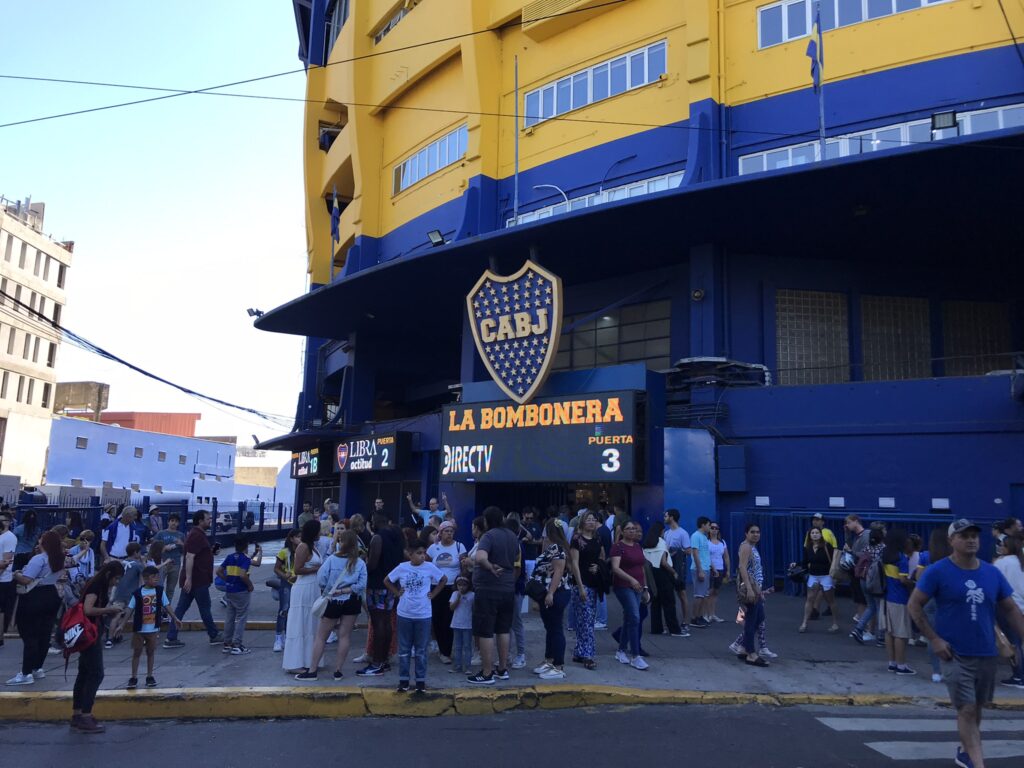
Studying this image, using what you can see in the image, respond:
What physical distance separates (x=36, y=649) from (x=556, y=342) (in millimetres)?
11850

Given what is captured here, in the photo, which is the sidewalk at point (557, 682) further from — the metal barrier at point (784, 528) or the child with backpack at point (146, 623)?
the metal barrier at point (784, 528)

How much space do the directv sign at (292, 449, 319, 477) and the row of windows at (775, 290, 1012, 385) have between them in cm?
1972

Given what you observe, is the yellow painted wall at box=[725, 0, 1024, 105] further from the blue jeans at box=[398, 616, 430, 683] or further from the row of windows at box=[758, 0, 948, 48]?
the blue jeans at box=[398, 616, 430, 683]

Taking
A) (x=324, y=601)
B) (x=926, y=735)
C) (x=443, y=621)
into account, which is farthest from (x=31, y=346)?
(x=926, y=735)

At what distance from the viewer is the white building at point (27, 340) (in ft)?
181

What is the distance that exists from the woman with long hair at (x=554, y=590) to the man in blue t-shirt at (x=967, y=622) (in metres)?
3.80

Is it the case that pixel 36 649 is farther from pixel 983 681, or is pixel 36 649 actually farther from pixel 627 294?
pixel 627 294

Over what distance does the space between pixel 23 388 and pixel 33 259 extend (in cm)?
978

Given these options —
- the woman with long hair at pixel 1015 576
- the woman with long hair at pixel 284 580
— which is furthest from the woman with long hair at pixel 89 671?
the woman with long hair at pixel 1015 576

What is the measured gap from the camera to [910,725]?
7219 millimetres

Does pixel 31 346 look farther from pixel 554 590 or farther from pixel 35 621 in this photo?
pixel 554 590

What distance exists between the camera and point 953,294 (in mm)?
19672

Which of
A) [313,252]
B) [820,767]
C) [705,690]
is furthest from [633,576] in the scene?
[313,252]

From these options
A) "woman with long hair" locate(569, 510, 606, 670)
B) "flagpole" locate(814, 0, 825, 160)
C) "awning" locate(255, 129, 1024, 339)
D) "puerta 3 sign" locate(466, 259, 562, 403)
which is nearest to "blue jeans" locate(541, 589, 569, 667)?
"woman with long hair" locate(569, 510, 606, 670)
